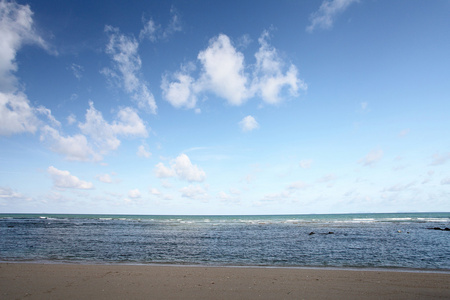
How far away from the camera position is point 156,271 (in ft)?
45.3

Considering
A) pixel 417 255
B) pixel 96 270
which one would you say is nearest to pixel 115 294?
pixel 96 270

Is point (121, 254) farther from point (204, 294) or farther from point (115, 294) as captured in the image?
point (204, 294)

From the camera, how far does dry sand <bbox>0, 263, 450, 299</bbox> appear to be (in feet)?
30.9

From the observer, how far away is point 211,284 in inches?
428

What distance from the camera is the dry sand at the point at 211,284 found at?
9.41 meters

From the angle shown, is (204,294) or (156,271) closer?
(204,294)

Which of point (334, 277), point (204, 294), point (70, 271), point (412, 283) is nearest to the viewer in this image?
point (204, 294)

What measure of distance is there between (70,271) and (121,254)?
835 cm

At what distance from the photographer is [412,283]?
1112 centimetres

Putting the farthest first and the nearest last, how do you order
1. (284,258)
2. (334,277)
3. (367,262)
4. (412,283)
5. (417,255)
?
1. (417,255)
2. (284,258)
3. (367,262)
4. (334,277)
5. (412,283)

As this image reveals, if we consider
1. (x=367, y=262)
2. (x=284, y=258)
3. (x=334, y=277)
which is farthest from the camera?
(x=284, y=258)

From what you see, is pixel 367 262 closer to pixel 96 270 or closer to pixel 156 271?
pixel 156 271

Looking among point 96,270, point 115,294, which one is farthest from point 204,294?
point 96,270

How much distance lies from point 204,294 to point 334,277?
7.07 meters
